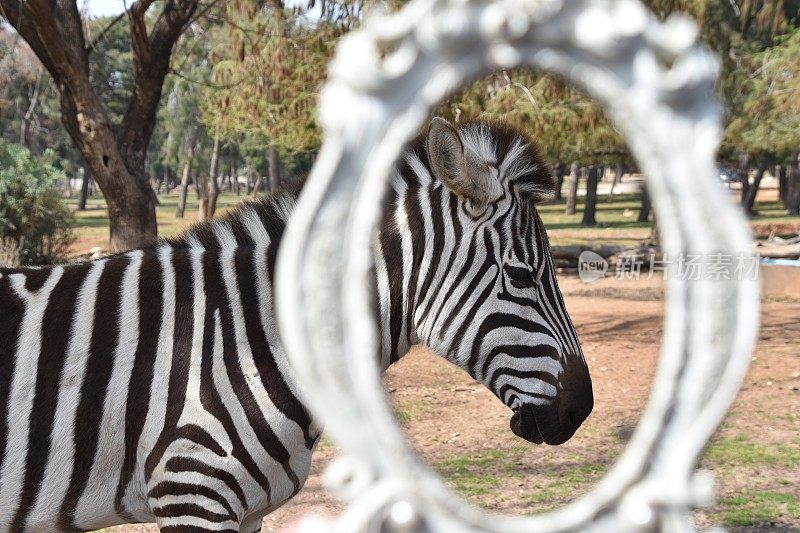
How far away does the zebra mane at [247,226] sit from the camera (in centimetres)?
282

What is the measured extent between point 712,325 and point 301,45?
30.4ft

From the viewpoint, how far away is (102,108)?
7566mm

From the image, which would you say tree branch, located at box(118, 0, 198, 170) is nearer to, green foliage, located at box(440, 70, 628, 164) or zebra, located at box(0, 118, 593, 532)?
green foliage, located at box(440, 70, 628, 164)

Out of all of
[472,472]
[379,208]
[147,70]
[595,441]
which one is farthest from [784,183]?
[379,208]

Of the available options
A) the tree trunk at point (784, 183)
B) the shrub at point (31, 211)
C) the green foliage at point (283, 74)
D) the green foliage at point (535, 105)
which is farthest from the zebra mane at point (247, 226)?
the tree trunk at point (784, 183)

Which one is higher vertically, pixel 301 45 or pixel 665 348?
pixel 301 45

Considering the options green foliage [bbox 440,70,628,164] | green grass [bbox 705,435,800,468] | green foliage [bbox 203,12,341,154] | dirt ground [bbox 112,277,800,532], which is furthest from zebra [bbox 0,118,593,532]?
green foliage [bbox 440,70,628,164]

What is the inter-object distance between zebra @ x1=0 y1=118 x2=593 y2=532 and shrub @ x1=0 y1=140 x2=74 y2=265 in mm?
12081

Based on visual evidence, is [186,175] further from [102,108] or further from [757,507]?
[757,507]

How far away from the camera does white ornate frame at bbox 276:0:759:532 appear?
1.11m

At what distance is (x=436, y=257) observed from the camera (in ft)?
8.51

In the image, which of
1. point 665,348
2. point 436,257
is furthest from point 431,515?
point 436,257

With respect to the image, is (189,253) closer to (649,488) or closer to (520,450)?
(649,488)

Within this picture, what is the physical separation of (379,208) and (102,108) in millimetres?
7164
